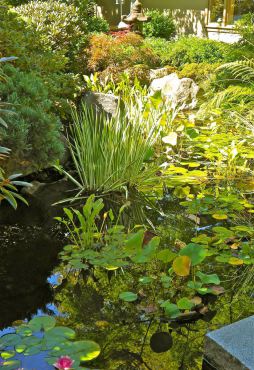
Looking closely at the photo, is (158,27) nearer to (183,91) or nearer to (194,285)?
(183,91)

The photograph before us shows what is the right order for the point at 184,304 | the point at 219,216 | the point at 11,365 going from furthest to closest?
the point at 219,216 < the point at 184,304 < the point at 11,365

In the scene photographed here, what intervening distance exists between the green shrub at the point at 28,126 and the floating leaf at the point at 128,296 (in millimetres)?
1702

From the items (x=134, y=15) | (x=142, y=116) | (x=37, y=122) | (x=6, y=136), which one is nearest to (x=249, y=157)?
(x=142, y=116)

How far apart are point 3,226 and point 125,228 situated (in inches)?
33.6

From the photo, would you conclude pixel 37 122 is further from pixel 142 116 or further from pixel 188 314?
pixel 188 314

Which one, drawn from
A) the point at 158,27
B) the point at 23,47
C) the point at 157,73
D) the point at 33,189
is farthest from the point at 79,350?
the point at 158,27

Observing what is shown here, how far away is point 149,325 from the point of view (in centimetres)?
220

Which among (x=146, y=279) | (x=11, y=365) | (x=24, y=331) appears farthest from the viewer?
(x=146, y=279)

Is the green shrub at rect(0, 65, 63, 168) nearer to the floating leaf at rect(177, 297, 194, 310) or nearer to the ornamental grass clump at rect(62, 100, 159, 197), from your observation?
the ornamental grass clump at rect(62, 100, 159, 197)

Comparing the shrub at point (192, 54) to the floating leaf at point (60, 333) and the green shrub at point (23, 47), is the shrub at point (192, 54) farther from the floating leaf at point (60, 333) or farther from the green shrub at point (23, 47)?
the floating leaf at point (60, 333)

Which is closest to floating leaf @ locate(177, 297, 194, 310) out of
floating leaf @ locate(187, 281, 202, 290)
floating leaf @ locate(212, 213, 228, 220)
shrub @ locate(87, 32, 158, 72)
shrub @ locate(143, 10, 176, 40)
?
floating leaf @ locate(187, 281, 202, 290)

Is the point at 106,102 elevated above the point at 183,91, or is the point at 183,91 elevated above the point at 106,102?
the point at 106,102

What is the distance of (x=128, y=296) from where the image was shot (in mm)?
2309

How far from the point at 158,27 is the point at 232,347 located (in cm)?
1204
